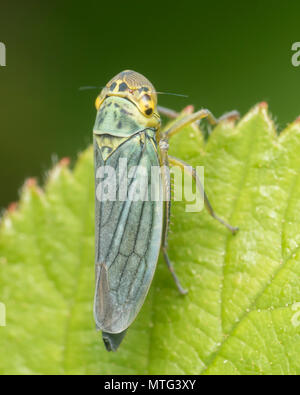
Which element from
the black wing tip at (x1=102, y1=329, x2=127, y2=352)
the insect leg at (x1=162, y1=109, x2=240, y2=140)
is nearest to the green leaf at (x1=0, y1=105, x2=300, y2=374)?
the insect leg at (x1=162, y1=109, x2=240, y2=140)

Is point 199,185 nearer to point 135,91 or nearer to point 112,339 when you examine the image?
point 135,91

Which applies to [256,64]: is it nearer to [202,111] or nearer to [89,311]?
[202,111]

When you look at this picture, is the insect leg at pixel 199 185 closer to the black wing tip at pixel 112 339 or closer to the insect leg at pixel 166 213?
the insect leg at pixel 166 213

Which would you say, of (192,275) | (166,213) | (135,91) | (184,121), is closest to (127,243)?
(166,213)

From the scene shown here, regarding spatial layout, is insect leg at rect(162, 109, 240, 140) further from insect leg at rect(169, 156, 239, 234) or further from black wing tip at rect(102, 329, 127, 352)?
black wing tip at rect(102, 329, 127, 352)

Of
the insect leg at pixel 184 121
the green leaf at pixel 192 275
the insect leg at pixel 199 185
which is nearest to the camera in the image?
the green leaf at pixel 192 275

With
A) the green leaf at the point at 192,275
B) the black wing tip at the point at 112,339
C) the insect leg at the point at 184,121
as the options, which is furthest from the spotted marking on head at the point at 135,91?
the black wing tip at the point at 112,339

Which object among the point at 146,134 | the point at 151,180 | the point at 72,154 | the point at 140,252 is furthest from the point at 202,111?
the point at 72,154
